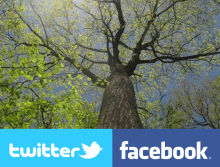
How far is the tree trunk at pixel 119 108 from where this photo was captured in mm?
5301

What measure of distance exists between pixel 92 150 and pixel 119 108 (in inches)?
70.3

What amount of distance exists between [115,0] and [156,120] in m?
6.45

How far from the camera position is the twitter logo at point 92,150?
439 centimetres

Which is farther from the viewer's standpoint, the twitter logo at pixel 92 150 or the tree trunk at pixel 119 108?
the tree trunk at pixel 119 108

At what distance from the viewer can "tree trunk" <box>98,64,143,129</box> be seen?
17.4 ft

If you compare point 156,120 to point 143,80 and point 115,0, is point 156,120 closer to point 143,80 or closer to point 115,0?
point 143,80

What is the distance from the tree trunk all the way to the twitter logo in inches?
28.0

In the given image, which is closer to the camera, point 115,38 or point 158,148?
point 158,148

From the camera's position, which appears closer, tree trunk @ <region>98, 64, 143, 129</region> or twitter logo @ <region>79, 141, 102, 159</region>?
twitter logo @ <region>79, 141, 102, 159</region>

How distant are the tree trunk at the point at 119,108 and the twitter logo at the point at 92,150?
0.71 meters

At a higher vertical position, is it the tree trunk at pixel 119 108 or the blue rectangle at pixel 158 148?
the tree trunk at pixel 119 108

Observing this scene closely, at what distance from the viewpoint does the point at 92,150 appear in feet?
14.7

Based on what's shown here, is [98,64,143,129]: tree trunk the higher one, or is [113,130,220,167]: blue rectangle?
[98,64,143,129]: tree trunk

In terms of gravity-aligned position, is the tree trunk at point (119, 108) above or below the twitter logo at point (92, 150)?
above
